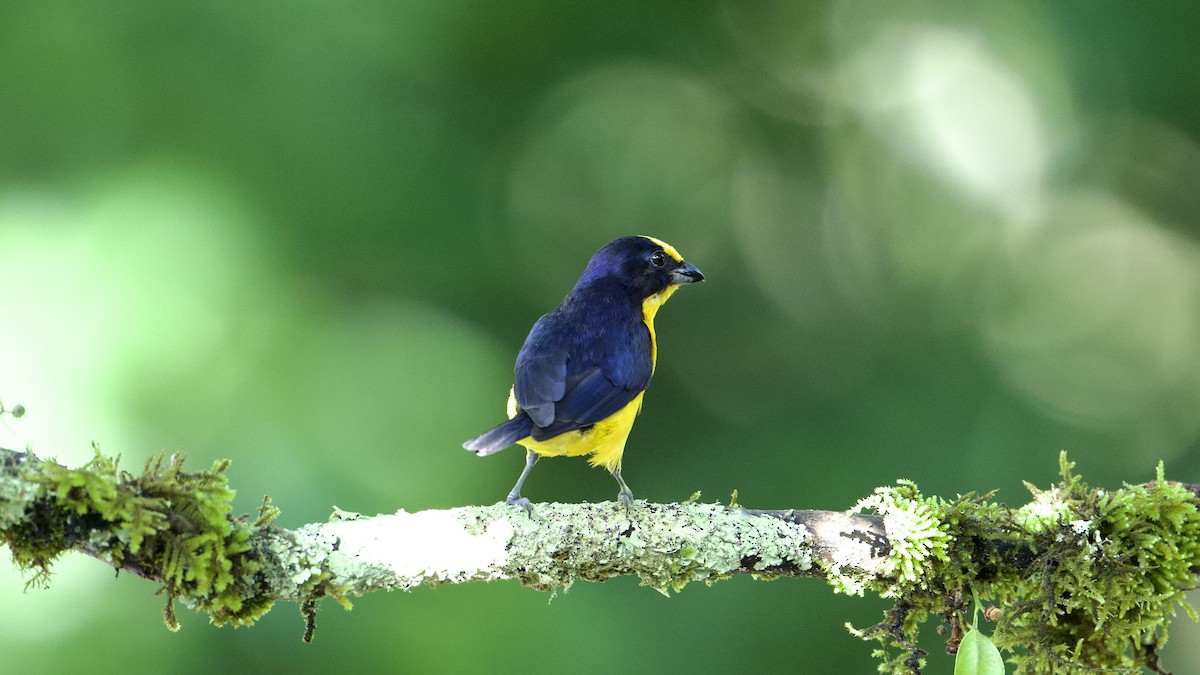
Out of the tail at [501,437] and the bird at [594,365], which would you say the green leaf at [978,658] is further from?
the tail at [501,437]

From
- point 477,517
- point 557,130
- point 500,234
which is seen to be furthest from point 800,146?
point 477,517

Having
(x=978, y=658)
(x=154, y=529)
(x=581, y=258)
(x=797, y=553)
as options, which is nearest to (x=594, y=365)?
(x=797, y=553)

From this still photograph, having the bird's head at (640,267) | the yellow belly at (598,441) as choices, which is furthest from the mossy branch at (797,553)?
the bird's head at (640,267)

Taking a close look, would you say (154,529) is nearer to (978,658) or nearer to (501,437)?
(501,437)

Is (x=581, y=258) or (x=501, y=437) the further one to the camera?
(x=581, y=258)

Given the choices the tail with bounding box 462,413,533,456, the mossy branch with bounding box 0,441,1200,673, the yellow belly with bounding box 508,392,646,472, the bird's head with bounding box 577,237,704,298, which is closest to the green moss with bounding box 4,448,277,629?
the mossy branch with bounding box 0,441,1200,673

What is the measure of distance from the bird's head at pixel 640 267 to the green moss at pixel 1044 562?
6.69ft

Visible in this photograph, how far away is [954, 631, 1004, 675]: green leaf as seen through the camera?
2729 millimetres

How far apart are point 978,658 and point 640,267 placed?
8.47 ft

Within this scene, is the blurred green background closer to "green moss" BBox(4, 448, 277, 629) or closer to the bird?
the bird

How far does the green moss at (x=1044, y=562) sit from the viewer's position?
3.01 m

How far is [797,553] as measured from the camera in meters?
2.96

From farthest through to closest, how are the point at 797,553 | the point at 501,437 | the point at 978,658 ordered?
the point at 501,437 < the point at 797,553 < the point at 978,658

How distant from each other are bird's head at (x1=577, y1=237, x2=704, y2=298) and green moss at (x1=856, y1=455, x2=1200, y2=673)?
204 centimetres
